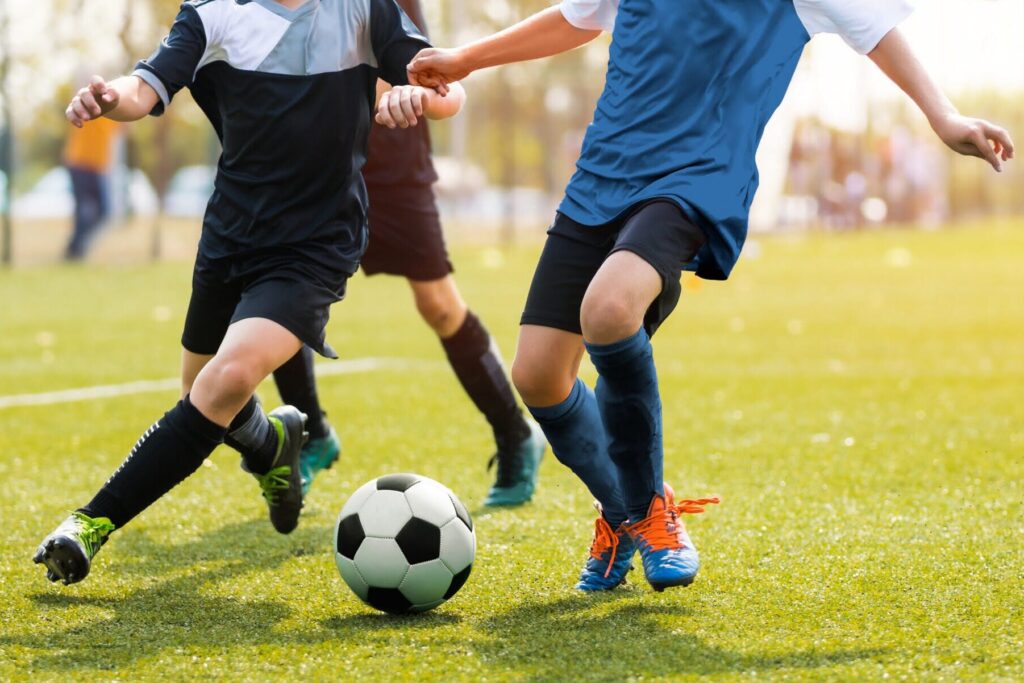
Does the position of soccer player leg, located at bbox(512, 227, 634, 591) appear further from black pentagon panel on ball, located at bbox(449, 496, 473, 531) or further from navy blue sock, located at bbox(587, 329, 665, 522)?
black pentagon panel on ball, located at bbox(449, 496, 473, 531)

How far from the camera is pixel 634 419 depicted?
3547mm

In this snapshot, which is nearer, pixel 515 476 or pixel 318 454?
pixel 515 476

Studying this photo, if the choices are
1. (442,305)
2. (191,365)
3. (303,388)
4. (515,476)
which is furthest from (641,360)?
(303,388)

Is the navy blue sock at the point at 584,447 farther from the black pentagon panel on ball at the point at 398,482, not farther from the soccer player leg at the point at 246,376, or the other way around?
the soccer player leg at the point at 246,376

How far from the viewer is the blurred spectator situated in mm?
18000

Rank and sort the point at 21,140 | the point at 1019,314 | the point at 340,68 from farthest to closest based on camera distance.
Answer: the point at 21,140 → the point at 1019,314 → the point at 340,68

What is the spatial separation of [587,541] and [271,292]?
118 centimetres

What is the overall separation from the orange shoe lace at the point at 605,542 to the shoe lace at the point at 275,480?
943 millimetres

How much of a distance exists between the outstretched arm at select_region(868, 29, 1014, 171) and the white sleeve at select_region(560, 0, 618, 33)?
691 millimetres

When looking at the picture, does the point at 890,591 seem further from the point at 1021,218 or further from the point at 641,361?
the point at 1021,218

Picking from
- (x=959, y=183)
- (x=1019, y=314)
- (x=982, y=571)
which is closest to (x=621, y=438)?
(x=982, y=571)

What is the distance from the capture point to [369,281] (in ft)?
55.9

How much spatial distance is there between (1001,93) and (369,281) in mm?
50114

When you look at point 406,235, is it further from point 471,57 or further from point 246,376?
point 246,376
